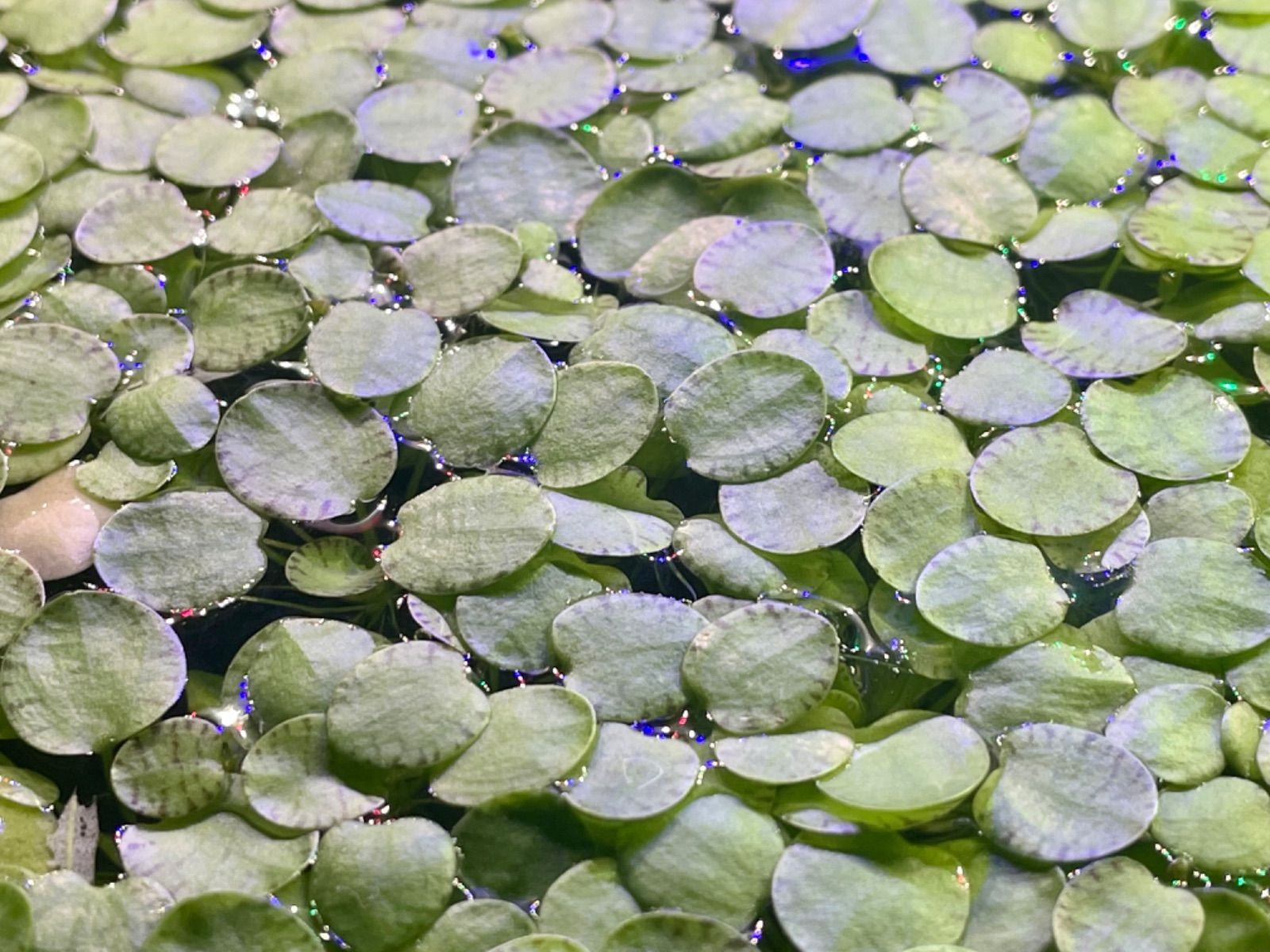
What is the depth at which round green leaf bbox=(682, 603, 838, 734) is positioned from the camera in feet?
2.75

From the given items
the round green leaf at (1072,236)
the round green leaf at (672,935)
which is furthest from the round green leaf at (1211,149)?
the round green leaf at (672,935)

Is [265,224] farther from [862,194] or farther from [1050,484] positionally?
[1050,484]

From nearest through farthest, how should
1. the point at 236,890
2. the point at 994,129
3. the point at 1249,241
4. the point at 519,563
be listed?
1. the point at 236,890
2. the point at 519,563
3. the point at 1249,241
4. the point at 994,129

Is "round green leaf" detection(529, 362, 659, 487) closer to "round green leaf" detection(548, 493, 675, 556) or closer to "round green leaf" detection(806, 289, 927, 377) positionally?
"round green leaf" detection(548, 493, 675, 556)

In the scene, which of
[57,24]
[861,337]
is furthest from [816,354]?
[57,24]

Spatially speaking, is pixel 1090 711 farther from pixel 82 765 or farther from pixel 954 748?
pixel 82 765

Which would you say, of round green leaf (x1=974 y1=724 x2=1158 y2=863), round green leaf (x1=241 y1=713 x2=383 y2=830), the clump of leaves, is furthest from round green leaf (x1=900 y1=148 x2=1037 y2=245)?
round green leaf (x1=241 y1=713 x2=383 y2=830)

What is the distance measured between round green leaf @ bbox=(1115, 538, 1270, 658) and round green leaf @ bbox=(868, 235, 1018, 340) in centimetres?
28

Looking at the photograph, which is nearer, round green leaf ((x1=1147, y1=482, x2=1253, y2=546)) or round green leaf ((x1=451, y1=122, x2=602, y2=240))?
round green leaf ((x1=1147, y1=482, x2=1253, y2=546))

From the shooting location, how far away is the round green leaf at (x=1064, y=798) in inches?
30.6

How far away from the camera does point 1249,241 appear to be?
3.63ft

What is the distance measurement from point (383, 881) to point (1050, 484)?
62 centimetres

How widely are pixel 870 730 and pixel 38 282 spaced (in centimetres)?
91

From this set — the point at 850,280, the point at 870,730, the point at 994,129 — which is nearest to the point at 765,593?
the point at 870,730
